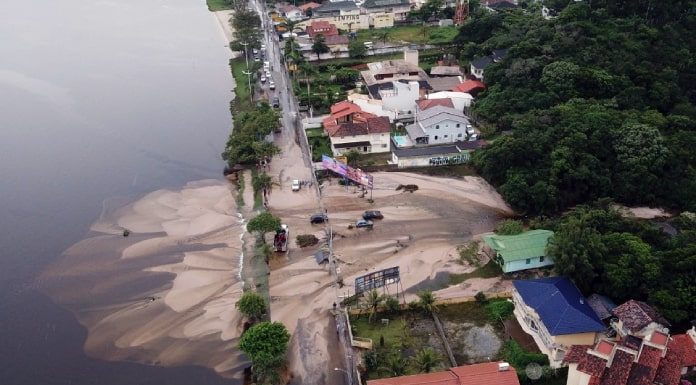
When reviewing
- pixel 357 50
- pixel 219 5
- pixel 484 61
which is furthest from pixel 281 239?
pixel 219 5

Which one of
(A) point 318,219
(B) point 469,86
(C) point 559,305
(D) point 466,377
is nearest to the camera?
(D) point 466,377

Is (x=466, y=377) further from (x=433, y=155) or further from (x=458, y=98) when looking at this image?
(x=458, y=98)

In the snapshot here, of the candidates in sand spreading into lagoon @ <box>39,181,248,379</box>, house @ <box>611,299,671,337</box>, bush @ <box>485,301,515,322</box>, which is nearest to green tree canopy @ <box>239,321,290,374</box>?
sand spreading into lagoon @ <box>39,181,248,379</box>

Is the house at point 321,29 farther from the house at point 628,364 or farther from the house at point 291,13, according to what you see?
the house at point 628,364

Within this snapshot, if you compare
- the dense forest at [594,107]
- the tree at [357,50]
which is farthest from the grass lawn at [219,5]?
the dense forest at [594,107]

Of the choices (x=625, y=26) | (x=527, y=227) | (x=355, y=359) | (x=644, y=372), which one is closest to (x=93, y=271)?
(x=355, y=359)

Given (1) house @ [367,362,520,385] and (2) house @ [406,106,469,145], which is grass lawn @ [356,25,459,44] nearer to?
(2) house @ [406,106,469,145]
